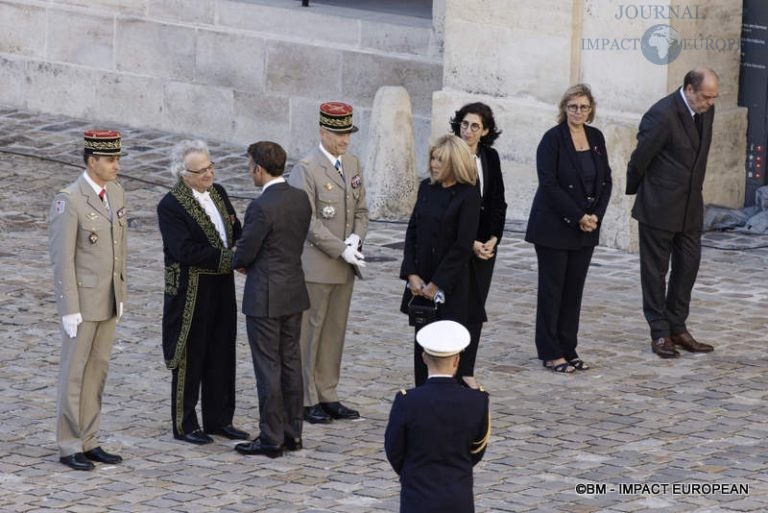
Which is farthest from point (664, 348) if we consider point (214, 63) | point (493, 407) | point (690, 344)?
point (214, 63)

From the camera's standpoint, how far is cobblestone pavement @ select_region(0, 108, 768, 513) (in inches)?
336

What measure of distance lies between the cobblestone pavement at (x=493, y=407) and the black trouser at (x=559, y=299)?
0.61 ft

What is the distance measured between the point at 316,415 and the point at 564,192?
2120mm

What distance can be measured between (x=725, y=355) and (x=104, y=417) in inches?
152

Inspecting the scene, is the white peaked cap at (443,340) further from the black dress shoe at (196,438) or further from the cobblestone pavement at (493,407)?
the black dress shoe at (196,438)

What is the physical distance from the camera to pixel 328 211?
382 inches

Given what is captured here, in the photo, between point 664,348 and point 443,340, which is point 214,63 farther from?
point 443,340

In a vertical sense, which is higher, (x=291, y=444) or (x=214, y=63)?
(x=214, y=63)

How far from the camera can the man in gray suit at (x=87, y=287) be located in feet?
28.9

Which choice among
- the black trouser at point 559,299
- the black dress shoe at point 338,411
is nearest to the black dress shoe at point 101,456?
the black dress shoe at point 338,411

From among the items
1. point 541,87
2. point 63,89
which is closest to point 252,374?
point 541,87

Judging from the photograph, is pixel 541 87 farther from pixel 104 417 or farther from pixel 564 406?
pixel 104 417

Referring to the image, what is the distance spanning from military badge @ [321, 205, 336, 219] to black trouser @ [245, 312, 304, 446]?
0.71 metres

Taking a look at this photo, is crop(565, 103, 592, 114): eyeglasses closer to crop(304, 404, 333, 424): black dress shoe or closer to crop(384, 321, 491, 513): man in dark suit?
crop(304, 404, 333, 424): black dress shoe
